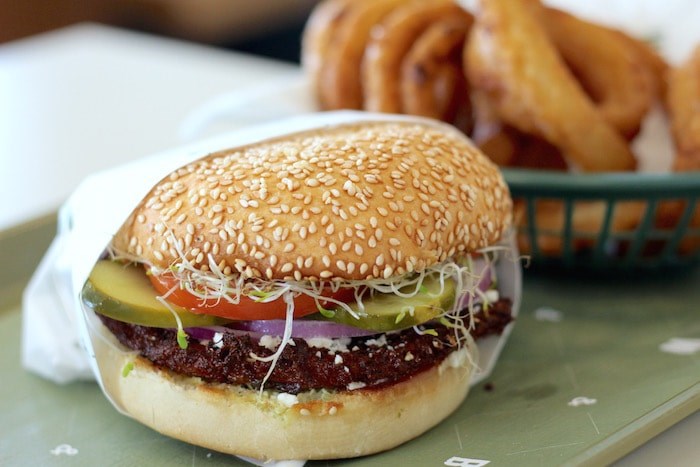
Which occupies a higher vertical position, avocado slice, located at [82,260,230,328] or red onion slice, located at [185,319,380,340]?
avocado slice, located at [82,260,230,328]

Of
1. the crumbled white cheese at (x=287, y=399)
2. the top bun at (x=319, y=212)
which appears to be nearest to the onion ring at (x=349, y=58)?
the top bun at (x=319, y=212)

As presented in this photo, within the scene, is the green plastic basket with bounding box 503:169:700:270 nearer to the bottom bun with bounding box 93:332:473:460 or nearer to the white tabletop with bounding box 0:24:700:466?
the bottom bun with bounding box 93:332:473:460

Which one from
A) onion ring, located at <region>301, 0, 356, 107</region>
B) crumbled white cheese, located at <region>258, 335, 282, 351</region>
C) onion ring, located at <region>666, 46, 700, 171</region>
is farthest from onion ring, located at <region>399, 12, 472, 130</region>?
crumbled white cheese, located at <region>258, 335, 282, 351</region>

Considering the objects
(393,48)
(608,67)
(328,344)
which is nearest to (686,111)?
(608,67)

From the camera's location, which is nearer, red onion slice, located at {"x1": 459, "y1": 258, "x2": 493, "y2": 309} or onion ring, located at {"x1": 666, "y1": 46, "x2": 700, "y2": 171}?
red onion slice, located at {"x1": 459, "y1": 258, "x2": 493, "y2": 309}

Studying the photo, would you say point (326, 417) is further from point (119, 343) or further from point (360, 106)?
point (360, 106)

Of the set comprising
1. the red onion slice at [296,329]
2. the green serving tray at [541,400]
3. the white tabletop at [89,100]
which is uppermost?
the red onion slice at [296,329]

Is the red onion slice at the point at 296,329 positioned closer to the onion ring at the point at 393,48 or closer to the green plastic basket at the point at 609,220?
the green plastic basket at the point at 609,220
